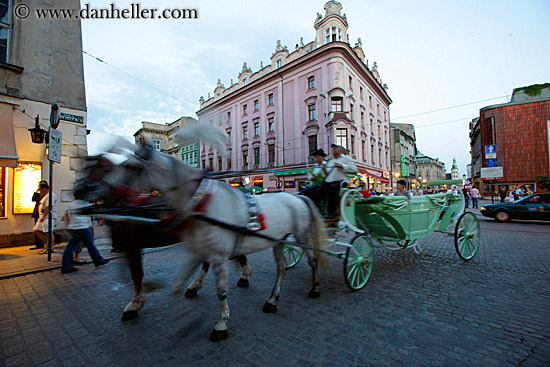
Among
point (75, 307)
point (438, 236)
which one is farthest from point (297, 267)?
point (438, 236)

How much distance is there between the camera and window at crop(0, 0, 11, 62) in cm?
769

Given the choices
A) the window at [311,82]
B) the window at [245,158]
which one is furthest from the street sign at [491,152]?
the window at [245,158]

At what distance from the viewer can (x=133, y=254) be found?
2.79m

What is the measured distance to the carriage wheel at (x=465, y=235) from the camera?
514cm

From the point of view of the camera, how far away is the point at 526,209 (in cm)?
1097

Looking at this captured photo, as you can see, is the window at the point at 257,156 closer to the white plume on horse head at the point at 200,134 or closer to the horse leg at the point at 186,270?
the white plume on horse head at the point at 200,134

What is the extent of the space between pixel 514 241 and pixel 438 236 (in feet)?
6.02

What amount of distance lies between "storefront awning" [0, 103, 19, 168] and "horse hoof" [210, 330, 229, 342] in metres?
7.39

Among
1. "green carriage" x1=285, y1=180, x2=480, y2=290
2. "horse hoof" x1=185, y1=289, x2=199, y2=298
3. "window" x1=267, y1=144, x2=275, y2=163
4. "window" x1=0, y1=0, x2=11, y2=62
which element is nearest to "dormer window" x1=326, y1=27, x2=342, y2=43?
"window" x1=267, y1=144, x2=275, y2=163

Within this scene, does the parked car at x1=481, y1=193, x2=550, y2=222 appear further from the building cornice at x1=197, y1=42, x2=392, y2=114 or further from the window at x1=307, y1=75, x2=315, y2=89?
the window at x1=307, y1=75, x2=315, y2=89

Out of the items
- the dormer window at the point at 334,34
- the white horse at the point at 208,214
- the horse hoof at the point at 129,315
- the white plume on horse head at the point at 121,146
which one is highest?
the dormer window at the point at 334,34

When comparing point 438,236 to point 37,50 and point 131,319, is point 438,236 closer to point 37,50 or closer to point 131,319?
point 131,319

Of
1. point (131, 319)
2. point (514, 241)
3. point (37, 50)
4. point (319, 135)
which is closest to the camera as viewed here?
point (131, 319)

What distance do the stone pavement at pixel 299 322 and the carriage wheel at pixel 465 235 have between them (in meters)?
0.51
